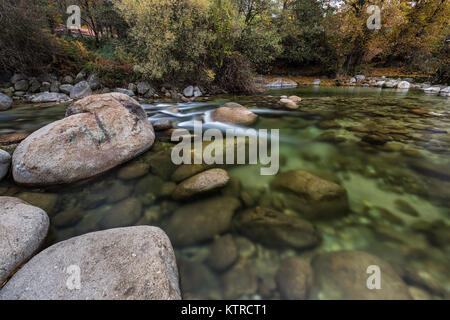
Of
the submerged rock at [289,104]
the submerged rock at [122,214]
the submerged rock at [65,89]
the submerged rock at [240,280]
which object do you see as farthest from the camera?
the submerged rock at [65,89]

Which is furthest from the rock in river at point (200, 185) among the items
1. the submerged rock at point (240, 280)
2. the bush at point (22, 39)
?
the bush at point (22, 39)

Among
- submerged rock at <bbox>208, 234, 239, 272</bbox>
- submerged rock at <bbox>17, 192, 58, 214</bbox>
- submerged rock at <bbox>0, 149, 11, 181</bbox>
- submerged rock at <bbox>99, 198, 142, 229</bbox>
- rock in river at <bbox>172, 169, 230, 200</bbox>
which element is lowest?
submerged rock at <bbox>208, 234, 239, 272</bbox>

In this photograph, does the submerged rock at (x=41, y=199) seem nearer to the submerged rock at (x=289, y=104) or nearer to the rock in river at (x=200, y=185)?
the rock in river at (x=200, y=185)

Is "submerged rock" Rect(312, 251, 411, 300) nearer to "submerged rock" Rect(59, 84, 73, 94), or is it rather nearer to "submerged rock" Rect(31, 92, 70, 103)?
"submerged rock" Rect(31, 92, 70, 103)

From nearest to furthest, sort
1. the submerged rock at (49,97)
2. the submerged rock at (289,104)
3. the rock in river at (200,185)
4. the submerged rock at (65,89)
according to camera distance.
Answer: the rock in river at (200,185)
the submerged rock at (289,104)
the submerged rock at (49,97)
the submerged rock at (65,89)

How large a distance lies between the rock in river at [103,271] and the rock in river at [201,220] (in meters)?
0.33

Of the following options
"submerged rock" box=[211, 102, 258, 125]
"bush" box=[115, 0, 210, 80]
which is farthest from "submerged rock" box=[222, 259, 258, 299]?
"bush" box=[115, 0, 210, 80]

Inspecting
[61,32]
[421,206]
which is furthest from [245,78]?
[61,32]

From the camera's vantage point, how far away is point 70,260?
1290 mm

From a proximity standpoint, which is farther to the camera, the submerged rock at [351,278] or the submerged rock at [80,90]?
the submerged rock at [80,90]

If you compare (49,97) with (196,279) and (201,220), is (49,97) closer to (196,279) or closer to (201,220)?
(201,220)

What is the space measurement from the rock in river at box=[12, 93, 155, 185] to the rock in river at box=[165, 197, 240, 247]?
1.53 meters

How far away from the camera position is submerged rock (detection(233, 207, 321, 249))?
1.69 meters

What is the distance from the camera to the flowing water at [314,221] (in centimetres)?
147
